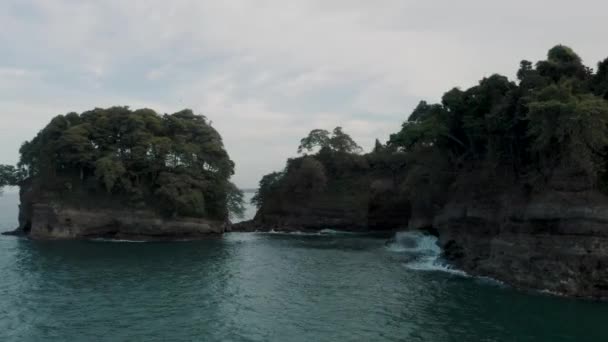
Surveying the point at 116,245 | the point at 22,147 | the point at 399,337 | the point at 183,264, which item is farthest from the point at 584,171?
the point at 22,147

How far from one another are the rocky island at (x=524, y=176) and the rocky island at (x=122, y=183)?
90.0 feet

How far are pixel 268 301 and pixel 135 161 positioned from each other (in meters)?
41.1

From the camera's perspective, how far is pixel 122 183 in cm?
6359

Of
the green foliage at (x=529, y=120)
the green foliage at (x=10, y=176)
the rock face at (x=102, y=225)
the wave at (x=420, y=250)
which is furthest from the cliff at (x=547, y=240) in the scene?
the green foliage at (x=10, y=176)

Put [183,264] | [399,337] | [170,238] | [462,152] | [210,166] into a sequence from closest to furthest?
[399,337]
[183,264]
[462,152]
[170,238]
[210,166]

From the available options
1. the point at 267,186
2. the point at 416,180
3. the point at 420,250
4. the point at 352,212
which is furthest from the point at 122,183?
the point at 420,250

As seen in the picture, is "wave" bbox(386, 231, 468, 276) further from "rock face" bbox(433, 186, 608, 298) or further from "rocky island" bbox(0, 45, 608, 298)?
"rock face" bbox(433, 186, 608, 298)

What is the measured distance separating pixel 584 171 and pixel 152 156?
168 ft

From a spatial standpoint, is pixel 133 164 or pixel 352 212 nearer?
pixel 133 164

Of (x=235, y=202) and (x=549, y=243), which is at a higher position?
(x=235, y=202)

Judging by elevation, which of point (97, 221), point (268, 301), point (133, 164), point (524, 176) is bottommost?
point (268, 301)

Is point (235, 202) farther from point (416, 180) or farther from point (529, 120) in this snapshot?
point (529, 120)

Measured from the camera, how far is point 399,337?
2430cm

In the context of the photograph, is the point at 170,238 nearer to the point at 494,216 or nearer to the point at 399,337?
the point at 494,216
